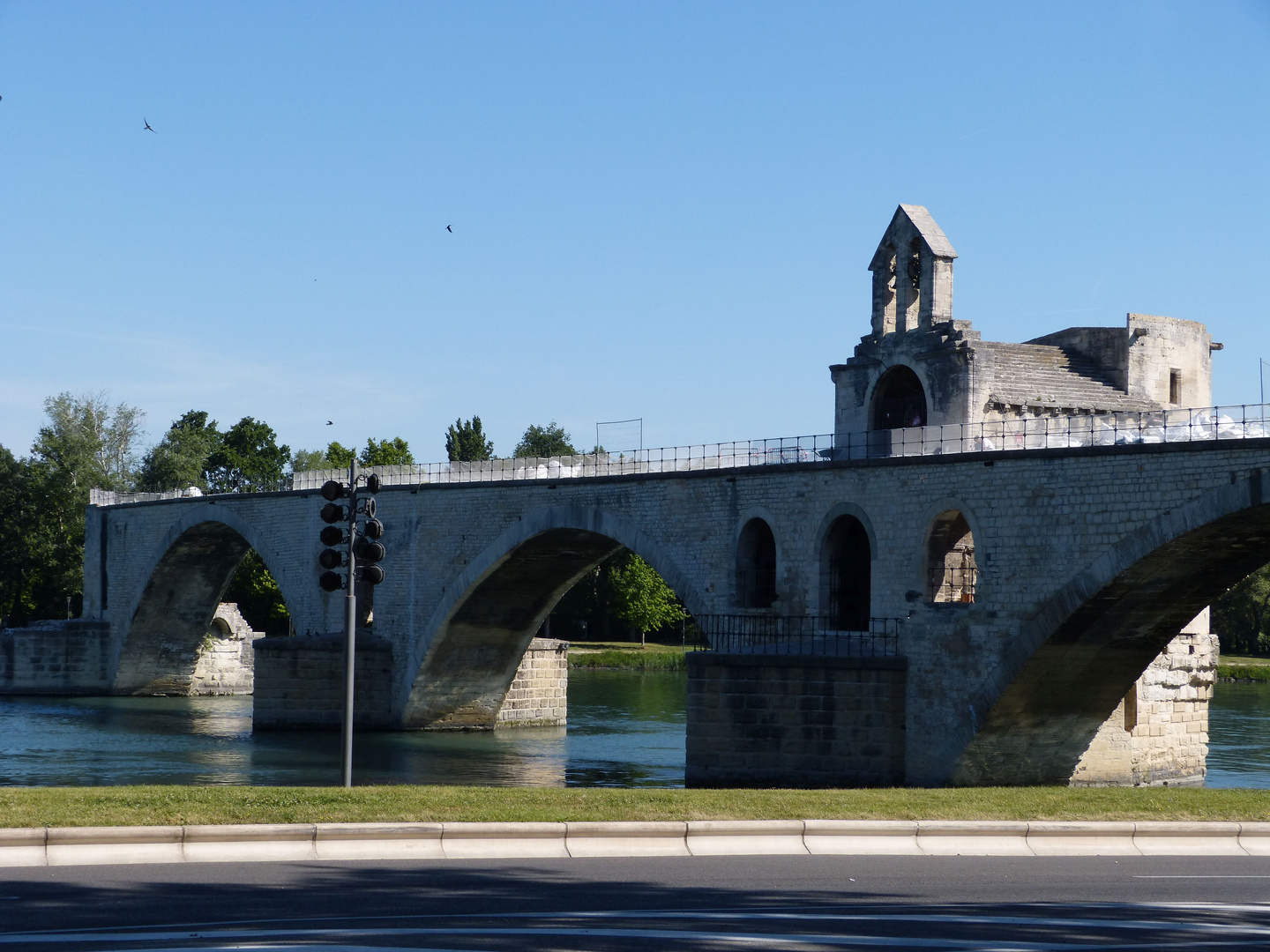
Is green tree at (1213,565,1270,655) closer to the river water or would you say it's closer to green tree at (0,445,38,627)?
the river water

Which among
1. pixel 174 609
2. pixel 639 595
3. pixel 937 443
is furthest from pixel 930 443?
pixel 639 595

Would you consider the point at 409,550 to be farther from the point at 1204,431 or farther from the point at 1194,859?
the point at 1194,859

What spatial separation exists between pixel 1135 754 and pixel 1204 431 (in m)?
8.19

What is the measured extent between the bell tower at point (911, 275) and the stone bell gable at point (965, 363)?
19mm

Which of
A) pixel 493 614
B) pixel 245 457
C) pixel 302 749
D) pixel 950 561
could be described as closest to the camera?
pixel 950 561

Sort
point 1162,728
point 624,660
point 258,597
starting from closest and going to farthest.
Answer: point 1162,728
point 624,660
point 258,597

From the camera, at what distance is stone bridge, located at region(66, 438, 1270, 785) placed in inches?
955

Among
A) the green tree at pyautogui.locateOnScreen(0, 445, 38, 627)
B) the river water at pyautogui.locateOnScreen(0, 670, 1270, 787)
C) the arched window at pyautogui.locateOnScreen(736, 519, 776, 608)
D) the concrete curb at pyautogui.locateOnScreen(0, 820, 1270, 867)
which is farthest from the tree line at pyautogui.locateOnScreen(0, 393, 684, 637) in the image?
the concrete curb at pyautogui.locateOnScreen(0, 820, 1270, 867)

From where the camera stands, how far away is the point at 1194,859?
46.5ft

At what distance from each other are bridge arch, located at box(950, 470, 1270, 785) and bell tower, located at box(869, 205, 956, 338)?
836cm

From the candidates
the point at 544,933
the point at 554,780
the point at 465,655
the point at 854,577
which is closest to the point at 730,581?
the point at 854,577

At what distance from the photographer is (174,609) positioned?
188 feet

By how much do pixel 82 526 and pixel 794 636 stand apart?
5539 cm

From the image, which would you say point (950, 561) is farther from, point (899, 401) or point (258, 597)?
point (258, 597)
